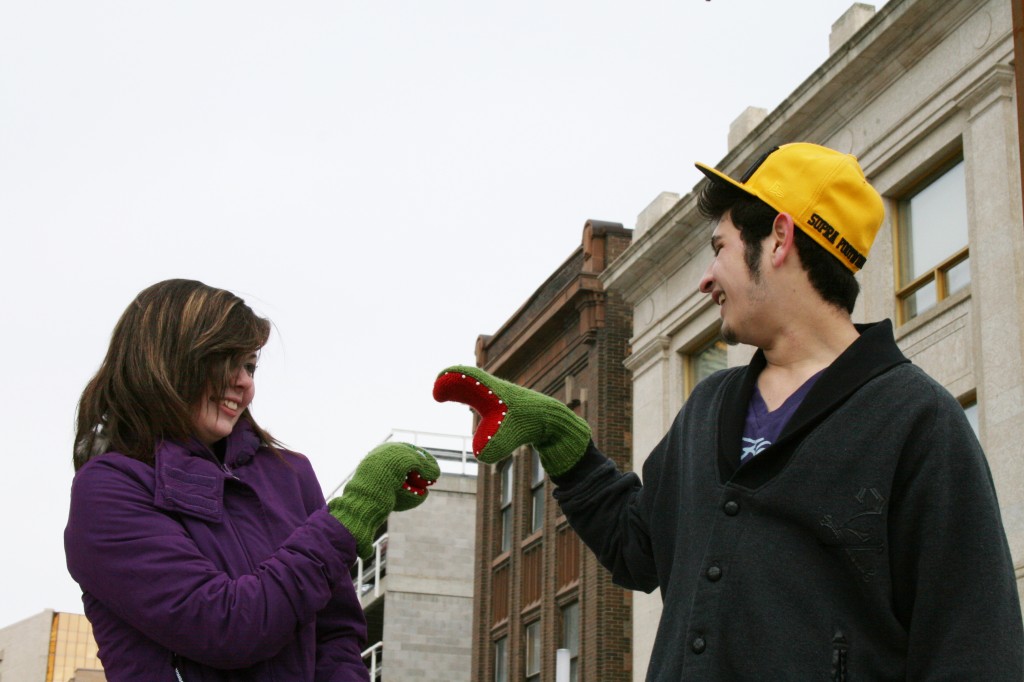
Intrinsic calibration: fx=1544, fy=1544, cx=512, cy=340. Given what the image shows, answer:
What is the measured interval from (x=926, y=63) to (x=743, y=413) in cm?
1441

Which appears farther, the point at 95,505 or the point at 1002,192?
the point at 1002,192

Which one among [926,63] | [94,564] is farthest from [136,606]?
[926,63]

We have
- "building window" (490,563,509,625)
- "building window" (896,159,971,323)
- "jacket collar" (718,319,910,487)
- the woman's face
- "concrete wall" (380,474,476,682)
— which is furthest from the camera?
"concrete wall" (380,474,476,682)

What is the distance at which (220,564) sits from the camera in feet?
12.2

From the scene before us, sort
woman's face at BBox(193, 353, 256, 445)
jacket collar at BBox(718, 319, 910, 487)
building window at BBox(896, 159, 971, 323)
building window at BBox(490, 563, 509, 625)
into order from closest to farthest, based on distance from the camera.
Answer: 1. jacket collar at BBox(718, 319, 910, 487)
2. woman's face at BBox(193, 353, 256, 445)
3. building window at BBox(896, 159, 971, 323)
4. building window at BBox(490, 563, 509, 625)

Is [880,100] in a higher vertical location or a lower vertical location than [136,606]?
higher

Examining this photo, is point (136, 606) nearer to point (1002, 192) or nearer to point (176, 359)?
point (176, 359)

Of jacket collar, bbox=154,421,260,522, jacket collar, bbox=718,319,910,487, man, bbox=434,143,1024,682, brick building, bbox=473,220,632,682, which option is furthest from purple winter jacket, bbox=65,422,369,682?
brick building, bbox=473,220,632,682

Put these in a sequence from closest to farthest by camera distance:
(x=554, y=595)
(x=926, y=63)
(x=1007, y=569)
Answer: (x=1007, y=569) < (x=926, y=63) < (x=554, y=595)

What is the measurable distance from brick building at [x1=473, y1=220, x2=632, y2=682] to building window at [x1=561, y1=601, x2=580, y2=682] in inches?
1.1

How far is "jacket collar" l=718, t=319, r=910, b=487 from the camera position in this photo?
353cm

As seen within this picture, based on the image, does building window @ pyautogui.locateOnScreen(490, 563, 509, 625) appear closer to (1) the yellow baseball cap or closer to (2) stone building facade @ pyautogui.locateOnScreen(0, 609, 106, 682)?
(1) the yellow baseball cap

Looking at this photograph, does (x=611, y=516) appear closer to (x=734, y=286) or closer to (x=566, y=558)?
(x=734, y=286)

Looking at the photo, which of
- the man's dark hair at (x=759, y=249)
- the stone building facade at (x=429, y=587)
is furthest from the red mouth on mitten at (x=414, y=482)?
the stone building facade at (x=429, y=587)
